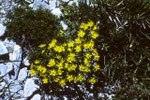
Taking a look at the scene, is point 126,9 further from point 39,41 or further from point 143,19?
point 39,41

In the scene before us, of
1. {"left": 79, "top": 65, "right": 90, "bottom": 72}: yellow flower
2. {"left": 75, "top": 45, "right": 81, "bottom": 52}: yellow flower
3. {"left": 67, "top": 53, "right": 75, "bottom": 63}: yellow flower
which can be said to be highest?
{"left": 75, "top": 45, "right": 81, "bottom": 52}: yellow flower

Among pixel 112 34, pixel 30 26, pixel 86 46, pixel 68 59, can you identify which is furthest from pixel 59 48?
pixel 112 34

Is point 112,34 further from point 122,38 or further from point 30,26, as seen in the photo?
point 30,26

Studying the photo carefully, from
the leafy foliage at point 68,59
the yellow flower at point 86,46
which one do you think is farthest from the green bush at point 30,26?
the yellow flower at point 86,46

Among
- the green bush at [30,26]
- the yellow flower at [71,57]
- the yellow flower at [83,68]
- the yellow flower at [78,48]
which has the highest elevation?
the green bush at [30,26]

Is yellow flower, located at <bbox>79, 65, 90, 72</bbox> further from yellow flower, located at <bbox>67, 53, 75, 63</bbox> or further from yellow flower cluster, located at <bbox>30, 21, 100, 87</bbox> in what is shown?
yellow flower, located at <bbox>67, 53, 75, 63</bbox>

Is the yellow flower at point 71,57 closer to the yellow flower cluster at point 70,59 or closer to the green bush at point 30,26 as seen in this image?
the yellow flower cluster at point 70,59

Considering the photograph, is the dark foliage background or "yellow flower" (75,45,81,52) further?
the dark foliage background

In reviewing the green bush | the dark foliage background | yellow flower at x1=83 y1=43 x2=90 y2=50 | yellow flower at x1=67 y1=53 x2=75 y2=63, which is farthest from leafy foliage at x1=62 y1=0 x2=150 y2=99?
yellow flower at x1=67 y1=53 x2=75 y2=63
